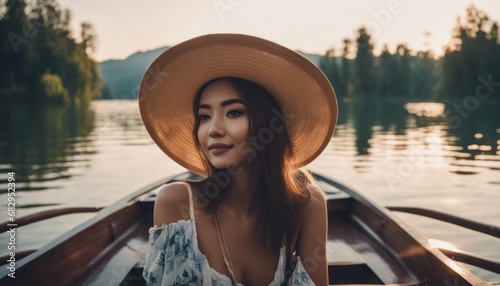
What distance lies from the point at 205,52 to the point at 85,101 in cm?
6072

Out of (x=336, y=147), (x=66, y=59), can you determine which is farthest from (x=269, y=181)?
(x=66, y=59)

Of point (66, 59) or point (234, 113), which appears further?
point (66, 59)

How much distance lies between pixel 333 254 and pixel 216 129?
2.34 metres

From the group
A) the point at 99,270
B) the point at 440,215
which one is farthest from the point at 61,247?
the point at 440,215

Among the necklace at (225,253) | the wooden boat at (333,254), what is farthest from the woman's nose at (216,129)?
the wooden boat at (333,254)

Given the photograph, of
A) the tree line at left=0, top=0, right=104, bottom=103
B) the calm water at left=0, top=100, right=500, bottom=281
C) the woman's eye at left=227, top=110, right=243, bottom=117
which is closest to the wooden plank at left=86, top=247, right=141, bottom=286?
the woman's eye at left=227, top=110, right=243, bottom=117

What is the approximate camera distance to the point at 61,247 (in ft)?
9.37

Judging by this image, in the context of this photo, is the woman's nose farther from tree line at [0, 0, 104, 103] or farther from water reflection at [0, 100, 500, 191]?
tree line at [0, 0, 104, 103]

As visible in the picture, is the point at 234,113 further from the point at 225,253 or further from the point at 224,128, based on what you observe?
the point at 225,253

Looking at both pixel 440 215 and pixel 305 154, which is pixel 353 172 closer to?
pixel 440 215

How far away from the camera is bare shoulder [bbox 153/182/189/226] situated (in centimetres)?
184

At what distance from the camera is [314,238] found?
191 centimetres

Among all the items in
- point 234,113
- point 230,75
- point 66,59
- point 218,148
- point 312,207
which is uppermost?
point 66,59

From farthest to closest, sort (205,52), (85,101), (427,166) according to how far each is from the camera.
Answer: (85,101)
(427,166)
(205,52)
